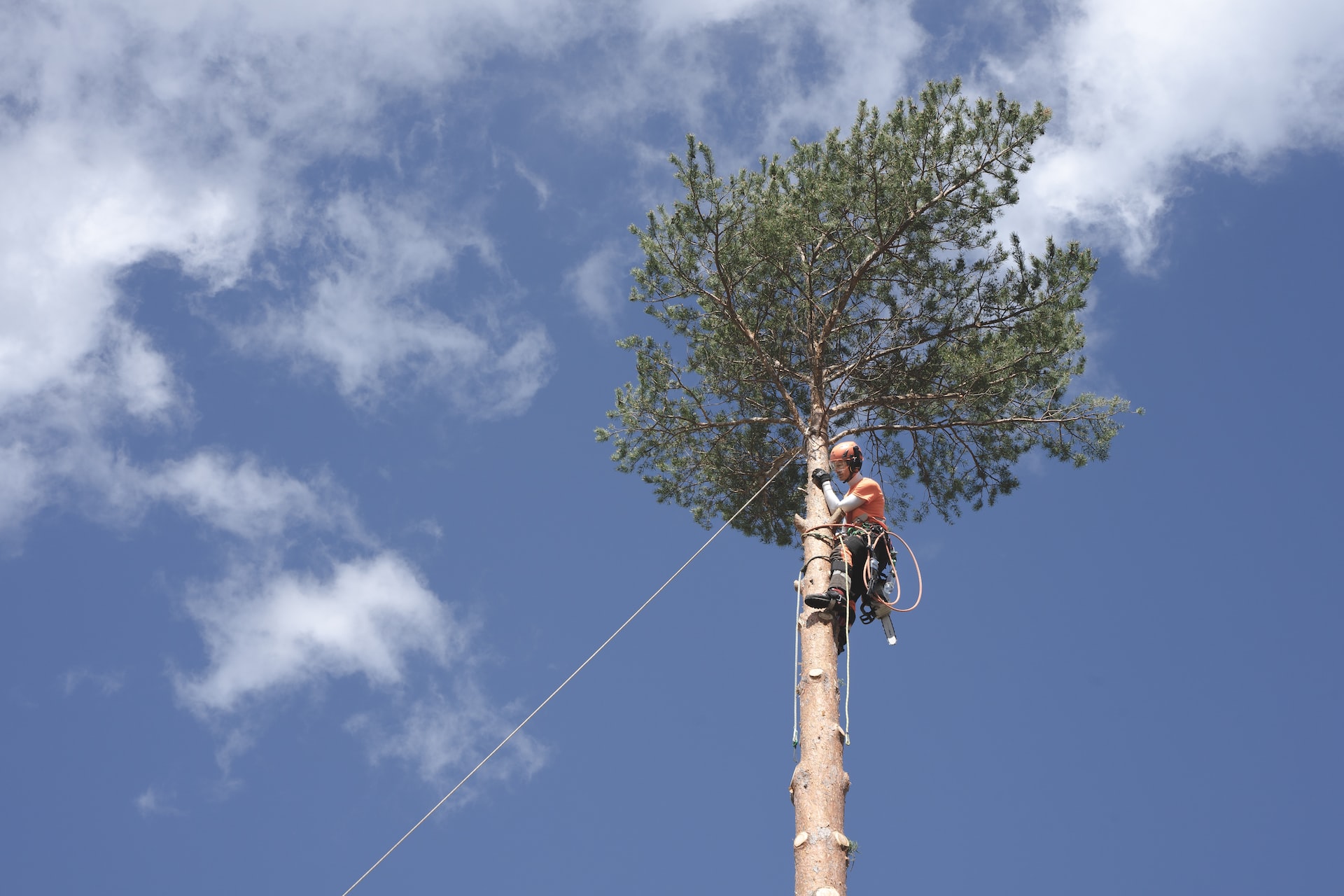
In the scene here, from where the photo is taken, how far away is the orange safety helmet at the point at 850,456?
8.16m

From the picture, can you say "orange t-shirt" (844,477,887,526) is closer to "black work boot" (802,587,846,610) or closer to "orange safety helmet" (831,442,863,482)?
"orange safety helmet" (831,442,863,482)

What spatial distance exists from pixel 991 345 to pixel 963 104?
7.55 feet

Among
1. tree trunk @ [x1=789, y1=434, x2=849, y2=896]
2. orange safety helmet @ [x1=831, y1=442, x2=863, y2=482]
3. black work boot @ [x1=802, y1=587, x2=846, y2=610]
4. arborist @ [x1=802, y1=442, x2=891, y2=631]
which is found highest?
orange safety helmet @ [x1=831, y1=442, x2=863, y2=482]

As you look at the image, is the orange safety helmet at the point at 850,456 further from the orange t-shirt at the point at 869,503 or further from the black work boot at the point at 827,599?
the black work boot at the point at 827,599

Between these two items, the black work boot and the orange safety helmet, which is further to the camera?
the orange safety helmet

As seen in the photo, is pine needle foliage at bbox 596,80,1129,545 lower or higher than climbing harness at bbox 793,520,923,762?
higher

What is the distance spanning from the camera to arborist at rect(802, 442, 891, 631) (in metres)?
7.61

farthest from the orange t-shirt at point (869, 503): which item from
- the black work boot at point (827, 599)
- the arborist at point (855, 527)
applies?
the black work boot at point (827, 599)

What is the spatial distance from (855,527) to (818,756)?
6.30 feet

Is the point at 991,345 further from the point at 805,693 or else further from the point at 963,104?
the point at 805,693

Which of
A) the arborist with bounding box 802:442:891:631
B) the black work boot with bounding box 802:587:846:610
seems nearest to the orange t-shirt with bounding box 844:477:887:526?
the arborist with bounding box 802:442:891:631

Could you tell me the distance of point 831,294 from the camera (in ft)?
33.8

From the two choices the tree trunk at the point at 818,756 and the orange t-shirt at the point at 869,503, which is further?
the orange t-shirt at the point at 869,503

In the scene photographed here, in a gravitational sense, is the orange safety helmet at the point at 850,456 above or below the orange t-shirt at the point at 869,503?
above
